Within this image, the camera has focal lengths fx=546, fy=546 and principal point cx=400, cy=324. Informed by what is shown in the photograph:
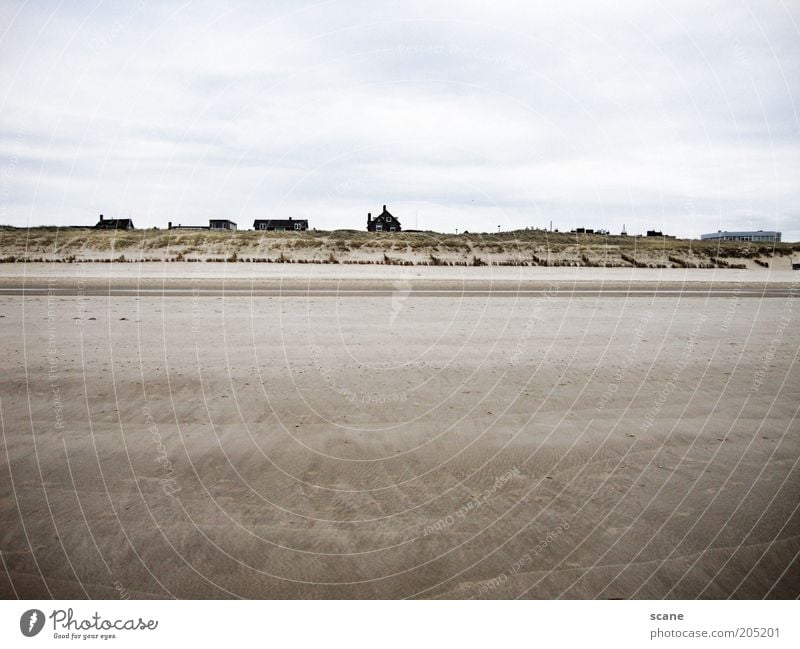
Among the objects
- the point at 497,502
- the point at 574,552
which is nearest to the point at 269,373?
the point at 497,502

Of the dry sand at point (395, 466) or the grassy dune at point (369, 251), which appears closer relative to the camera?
the dry sand at point (395, 466)

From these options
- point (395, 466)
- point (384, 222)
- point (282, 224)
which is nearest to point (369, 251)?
point (384, 222)

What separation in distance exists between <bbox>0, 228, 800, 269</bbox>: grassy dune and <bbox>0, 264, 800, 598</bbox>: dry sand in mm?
33135

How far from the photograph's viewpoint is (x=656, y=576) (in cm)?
471

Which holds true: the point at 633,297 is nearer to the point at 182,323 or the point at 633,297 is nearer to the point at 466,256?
the point at 182,323

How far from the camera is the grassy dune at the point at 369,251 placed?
4838 centimetres

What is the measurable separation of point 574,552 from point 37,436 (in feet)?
23.0
